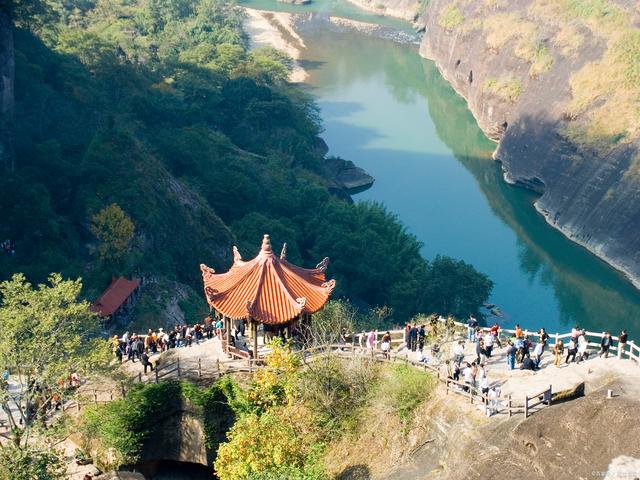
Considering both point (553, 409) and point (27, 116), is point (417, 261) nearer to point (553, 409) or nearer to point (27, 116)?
point (27, 116)

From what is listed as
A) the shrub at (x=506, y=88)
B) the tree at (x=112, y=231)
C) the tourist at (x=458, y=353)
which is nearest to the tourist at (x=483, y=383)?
the tourist at (x=458, y=353)

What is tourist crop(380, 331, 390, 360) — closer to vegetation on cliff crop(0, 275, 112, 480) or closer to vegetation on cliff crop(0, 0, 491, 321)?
vegetation on cliff crop(0, 275, 112, 480)

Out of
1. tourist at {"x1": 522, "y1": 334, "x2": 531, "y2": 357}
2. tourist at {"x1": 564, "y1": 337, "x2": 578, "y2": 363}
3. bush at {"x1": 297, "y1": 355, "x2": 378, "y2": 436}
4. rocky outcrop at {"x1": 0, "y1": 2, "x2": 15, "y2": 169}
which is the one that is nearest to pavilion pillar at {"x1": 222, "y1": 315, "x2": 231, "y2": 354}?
bush at {"x1": 297, "y1": 355, "x2": 378, "y2": 436}

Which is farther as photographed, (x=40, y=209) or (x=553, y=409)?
(x=40, y=209)

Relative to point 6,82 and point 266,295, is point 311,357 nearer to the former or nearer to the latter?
point 266,295

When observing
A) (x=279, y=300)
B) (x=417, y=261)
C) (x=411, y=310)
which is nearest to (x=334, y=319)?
(x=279, y=300)

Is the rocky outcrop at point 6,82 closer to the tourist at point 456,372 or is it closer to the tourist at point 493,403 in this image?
the tourist at point 456,372
